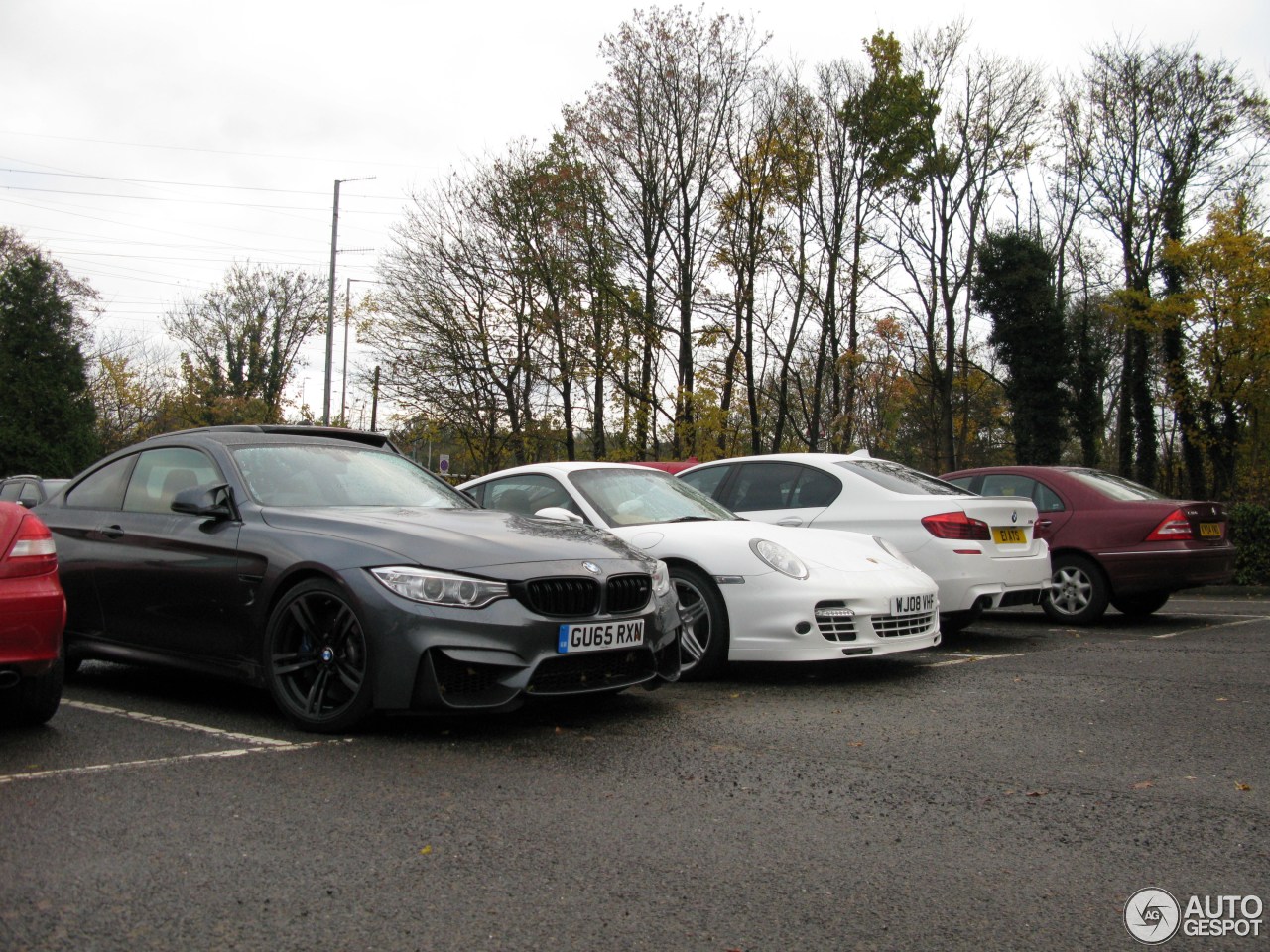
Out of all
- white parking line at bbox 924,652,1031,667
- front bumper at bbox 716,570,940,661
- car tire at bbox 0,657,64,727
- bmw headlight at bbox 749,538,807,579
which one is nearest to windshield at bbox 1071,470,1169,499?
white parking line at bbox 924,652,1031,667

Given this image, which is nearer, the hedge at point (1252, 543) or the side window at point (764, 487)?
the side window at point (764, 487)

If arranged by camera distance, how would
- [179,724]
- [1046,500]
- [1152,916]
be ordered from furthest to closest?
1. [1046,500]
2. [179,724]
3. [1152,916]

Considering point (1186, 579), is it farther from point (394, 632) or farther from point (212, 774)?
point (212, 774)

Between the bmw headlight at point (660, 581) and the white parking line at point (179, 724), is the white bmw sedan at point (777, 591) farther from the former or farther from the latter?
the white parking line at point (179, 724)

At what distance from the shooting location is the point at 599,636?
5.04 metres

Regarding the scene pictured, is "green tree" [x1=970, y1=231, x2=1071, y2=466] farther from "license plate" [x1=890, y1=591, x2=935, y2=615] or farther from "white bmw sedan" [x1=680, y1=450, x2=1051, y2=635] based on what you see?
"license plate" [x1=890, y1=591, x2=935, y2=615]

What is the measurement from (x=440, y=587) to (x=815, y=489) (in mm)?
4827

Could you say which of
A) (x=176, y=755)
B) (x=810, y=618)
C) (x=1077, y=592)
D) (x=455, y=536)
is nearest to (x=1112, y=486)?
(x=1077, y=592)

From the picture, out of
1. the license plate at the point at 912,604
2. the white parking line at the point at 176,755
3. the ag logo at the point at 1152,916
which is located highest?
the license plate at the point at 912,604

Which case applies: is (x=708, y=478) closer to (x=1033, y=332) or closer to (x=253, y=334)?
(x=1033, y=332)

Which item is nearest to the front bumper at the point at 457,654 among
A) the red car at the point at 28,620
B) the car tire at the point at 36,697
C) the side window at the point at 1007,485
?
the red car at the point at 28,620

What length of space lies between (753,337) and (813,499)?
84.0ft

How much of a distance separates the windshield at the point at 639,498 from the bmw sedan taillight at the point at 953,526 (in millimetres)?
1600

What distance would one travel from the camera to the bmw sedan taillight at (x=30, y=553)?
4684 millimetres
